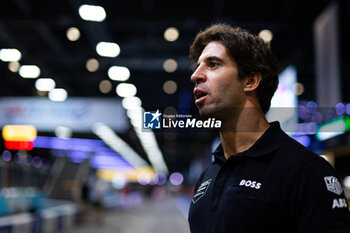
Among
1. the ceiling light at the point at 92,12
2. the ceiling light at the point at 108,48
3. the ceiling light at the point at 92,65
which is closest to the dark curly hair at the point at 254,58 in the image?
the ceiling light at the point at 92,12

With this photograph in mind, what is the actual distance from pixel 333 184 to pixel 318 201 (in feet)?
0.24

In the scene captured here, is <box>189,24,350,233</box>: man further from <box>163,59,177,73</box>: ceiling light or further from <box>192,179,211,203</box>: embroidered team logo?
<box>163,59,177,73</box>: ceiling light

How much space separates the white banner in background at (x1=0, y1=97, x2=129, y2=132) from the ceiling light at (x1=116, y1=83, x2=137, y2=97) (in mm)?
1695

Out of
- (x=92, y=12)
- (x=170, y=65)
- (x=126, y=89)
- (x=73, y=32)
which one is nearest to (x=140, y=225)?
(x=126, y=89)

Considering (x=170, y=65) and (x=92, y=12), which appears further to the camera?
(x=170, y=65)

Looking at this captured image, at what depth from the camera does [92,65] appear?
14805 millimetres

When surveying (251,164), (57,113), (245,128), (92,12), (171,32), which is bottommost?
(251,164)

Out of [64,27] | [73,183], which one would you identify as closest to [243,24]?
[64,27]

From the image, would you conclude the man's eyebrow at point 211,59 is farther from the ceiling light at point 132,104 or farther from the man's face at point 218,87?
→ the ceiling light at point 132,104

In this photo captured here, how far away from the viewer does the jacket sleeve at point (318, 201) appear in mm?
1159

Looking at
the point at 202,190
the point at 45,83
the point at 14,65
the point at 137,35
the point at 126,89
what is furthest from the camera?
the point at 45,83

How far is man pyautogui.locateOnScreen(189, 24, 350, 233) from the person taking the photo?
3.95ft

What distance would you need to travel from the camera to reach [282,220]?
50.1 inches

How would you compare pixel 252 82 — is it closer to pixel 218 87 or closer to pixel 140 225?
pixel 218 87
